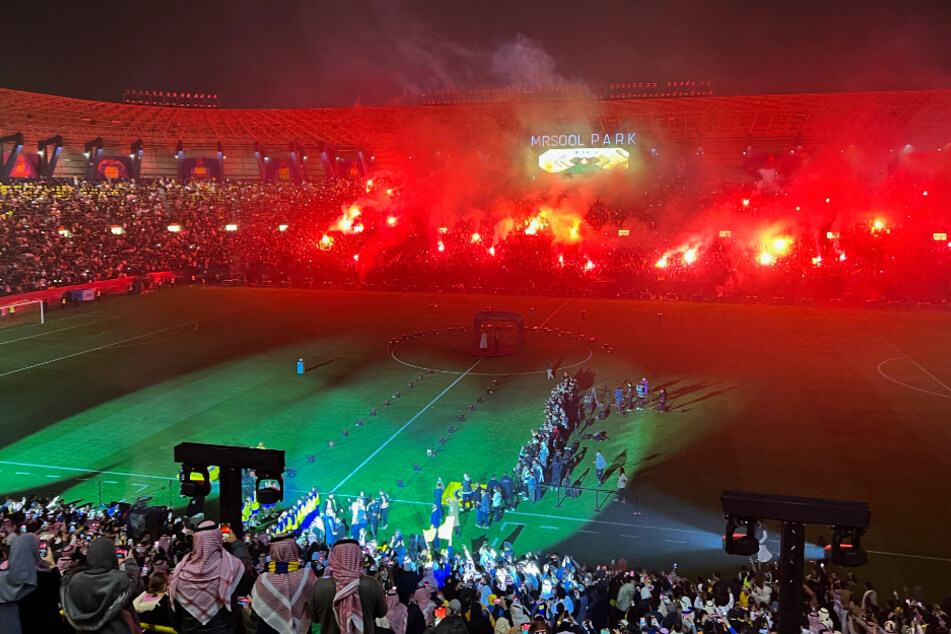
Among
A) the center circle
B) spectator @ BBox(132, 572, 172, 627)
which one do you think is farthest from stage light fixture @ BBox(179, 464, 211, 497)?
the center circle

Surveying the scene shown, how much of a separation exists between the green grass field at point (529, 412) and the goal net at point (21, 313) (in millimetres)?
1264

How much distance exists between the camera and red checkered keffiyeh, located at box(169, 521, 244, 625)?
6285 millimetres

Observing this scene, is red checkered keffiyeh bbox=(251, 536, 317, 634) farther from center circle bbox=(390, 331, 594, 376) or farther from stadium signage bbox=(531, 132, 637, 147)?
stadium signage bbox=(531, 132, 637, 147)

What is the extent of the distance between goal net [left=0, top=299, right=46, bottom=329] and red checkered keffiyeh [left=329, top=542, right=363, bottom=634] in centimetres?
4116

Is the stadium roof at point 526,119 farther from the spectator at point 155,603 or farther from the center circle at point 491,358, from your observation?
the spectator at point 155,603

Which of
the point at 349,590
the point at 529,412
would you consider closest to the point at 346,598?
the point at 349,590

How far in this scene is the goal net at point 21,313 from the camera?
4050 centimetres

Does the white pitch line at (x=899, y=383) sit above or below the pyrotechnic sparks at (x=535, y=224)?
below

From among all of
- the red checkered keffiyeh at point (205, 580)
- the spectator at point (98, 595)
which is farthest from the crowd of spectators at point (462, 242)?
the spectator at point (98, 595)

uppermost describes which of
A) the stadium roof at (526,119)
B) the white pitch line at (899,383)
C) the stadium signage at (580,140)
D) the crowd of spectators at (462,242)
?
the stadium roof at (526,119)

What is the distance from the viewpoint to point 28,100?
1969 inches

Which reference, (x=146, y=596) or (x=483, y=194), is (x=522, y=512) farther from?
(x=483, y=194)


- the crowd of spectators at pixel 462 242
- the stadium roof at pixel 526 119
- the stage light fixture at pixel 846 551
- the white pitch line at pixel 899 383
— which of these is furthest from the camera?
the stadium roof at pixel 526 119

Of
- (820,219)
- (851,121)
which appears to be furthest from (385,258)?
(851,121)
